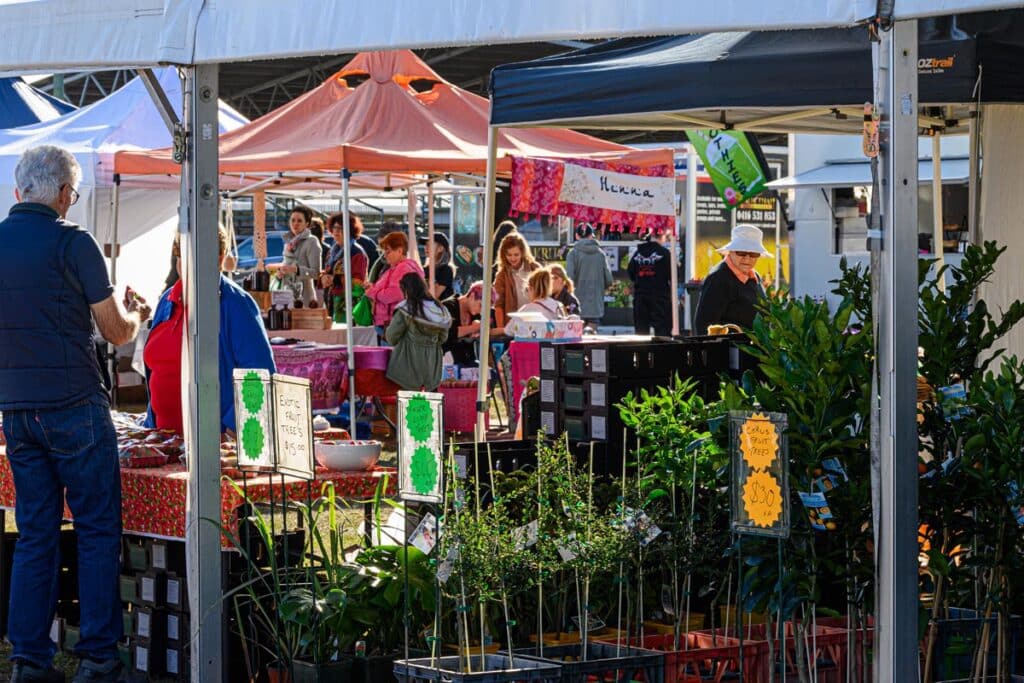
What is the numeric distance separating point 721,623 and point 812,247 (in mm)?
13172

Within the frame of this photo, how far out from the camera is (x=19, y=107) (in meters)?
14.9

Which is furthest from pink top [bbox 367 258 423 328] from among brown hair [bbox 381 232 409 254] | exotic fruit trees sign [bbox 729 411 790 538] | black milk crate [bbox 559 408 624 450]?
exotic fruit trees sign [bbox 729 411 790 538]

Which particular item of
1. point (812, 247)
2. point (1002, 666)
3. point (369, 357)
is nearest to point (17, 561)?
point (1002, 666)

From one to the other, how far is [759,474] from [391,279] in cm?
710

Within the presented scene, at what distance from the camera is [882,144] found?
311 centimetres

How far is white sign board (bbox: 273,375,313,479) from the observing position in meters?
4.12

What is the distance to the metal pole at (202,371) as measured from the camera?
4.06 meters

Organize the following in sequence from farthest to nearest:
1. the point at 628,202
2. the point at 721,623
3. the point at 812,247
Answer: the point at 812,247 → the point at 628,202 → the point at 721,623

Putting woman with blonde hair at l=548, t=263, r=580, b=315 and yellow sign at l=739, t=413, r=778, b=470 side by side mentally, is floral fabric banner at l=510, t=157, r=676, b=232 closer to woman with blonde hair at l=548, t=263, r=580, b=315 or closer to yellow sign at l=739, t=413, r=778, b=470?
woman with blonde hair at l=548, t=263, r=580, b=315

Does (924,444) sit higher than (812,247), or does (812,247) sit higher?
(812,247)

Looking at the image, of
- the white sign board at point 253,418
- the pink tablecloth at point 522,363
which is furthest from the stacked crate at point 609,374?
the pink tablecloth at point 522,363

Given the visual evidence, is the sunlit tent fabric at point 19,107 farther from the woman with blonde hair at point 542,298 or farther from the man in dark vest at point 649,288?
the woman with blonde hair at point 542,298

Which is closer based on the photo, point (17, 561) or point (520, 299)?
point (17, 561)

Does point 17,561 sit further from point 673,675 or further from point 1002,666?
point 1002,666
